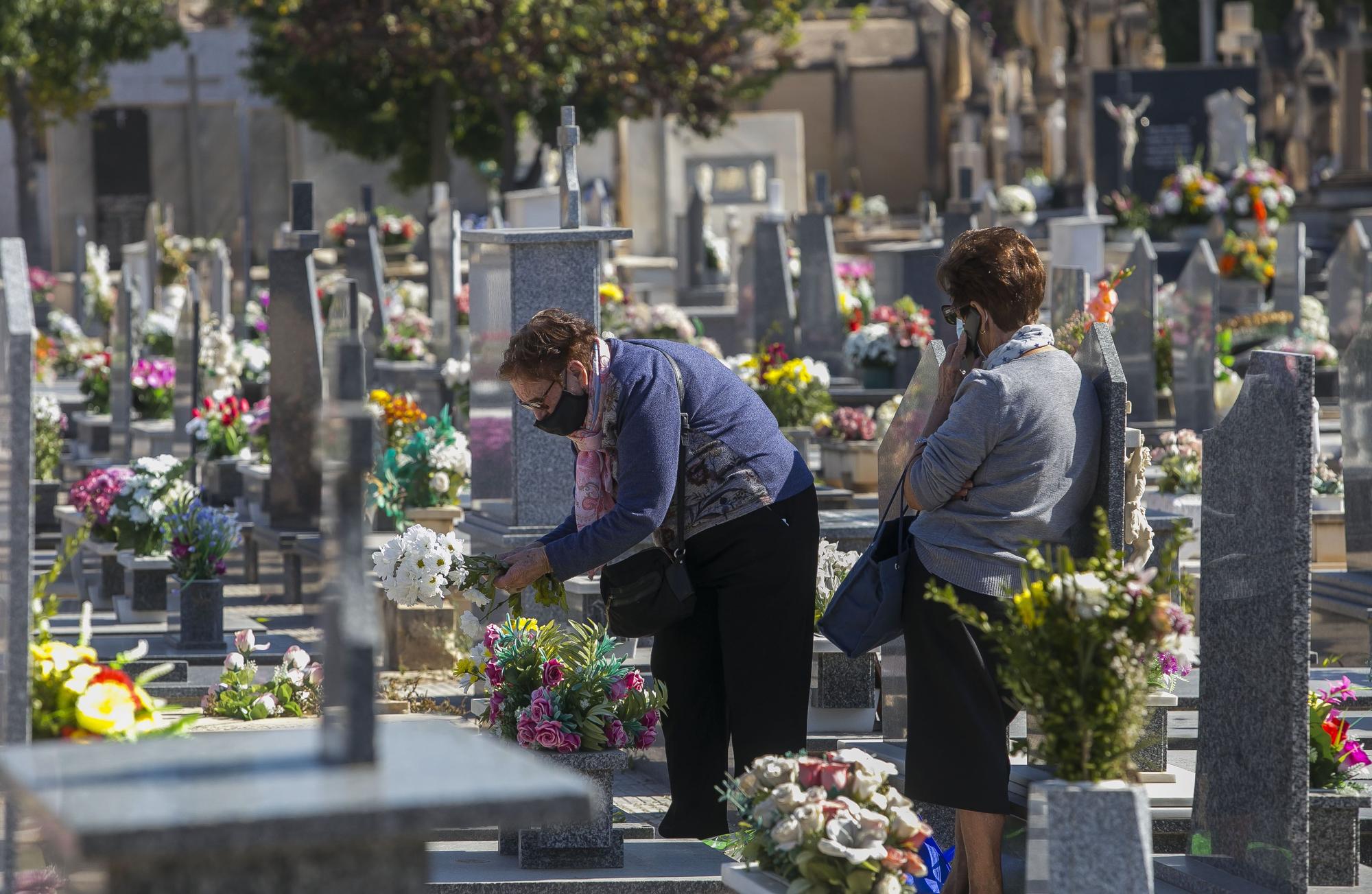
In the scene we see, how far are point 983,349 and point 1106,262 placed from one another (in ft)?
48.5

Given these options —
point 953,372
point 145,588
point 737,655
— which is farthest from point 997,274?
point 145,588

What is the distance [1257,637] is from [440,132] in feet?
80.0

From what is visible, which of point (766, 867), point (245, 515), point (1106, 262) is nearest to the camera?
point (766, 867)

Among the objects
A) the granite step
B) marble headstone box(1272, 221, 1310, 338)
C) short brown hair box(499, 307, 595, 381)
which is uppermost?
marble headstone box(1272, 221, 1310, 338)

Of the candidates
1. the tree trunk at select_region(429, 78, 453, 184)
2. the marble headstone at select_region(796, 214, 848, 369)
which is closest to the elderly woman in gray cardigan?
the marble headstone at select_region(796, 214, 848, 369)

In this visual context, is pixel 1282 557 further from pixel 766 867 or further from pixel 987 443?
pixel 766 867

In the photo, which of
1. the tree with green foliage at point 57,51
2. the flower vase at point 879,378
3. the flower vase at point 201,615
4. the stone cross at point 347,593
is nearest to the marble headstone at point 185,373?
the flower vase at point 201,615

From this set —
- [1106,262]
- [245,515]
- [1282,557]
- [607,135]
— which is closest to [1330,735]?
[1282,557]

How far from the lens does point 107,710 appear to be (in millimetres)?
3602

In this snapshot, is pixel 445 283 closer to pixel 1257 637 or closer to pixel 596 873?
pixel 596 873

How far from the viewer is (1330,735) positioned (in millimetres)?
4859

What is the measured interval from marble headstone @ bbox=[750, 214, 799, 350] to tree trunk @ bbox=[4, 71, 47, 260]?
1845 cm

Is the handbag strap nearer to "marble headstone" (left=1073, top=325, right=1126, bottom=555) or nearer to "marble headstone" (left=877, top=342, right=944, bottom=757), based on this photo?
"marble headstone" (left=877, top=342, right=944, bottom=757)

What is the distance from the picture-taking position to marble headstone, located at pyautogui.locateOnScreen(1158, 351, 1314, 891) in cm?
446
